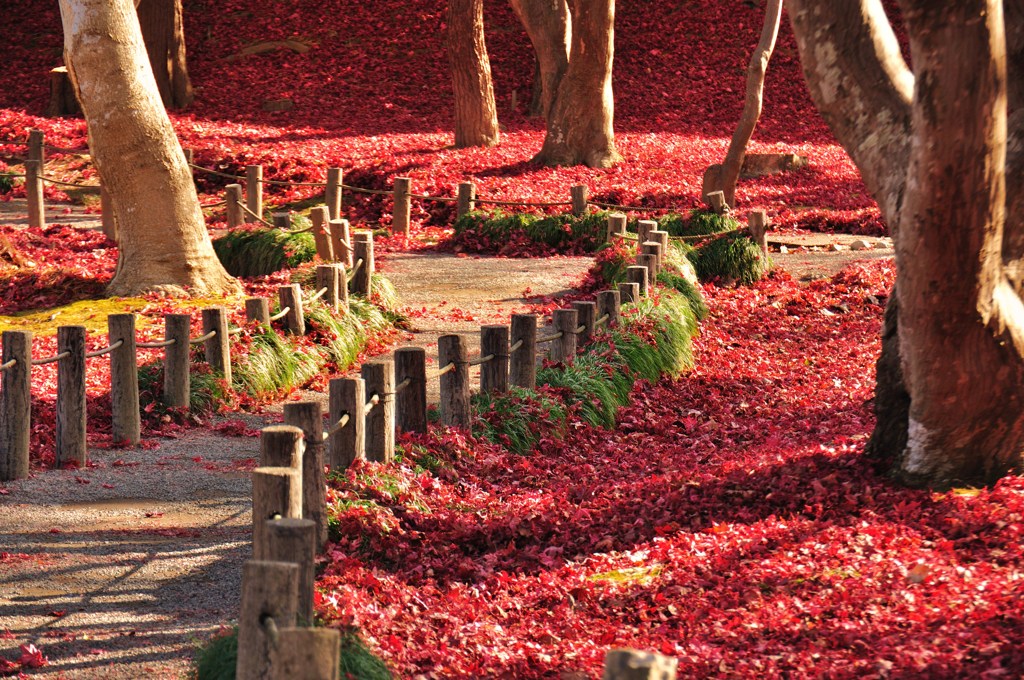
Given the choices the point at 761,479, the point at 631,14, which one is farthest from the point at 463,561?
the point at 631,14

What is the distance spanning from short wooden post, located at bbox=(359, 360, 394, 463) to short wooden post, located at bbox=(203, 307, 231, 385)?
10.8ft

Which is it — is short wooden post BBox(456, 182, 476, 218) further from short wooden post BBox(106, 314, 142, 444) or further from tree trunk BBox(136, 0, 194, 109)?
tree trunk BBox(136, 0, 194, 109)

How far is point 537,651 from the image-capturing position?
224 inches

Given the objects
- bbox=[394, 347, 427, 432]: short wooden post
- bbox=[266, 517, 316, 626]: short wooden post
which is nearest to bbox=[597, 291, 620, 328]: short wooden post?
bbox=[394, 347, 427, 432]: short wooden post

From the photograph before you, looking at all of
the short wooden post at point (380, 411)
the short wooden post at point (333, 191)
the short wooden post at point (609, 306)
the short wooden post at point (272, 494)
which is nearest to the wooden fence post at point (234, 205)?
the short wooden post at point (333, 191)

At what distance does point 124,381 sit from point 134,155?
16.7ft

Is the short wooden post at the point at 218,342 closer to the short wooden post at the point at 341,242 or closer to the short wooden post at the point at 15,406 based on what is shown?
the short wooden post at the point at 15,406

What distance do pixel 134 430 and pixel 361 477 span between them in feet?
9.33

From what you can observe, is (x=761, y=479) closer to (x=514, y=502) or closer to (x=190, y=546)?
(x=514, y=502)

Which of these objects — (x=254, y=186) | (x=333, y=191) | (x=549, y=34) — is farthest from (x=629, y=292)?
(x=549, y=34)

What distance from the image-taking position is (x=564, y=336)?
35.3 ft

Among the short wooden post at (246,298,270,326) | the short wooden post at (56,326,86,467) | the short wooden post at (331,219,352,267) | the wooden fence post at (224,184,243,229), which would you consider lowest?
the short wooden post at (56,326,86,467)

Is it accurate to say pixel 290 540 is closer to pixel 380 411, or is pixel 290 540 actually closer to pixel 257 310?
pixel 380 411

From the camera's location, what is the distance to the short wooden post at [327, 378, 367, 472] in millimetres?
7199
